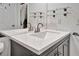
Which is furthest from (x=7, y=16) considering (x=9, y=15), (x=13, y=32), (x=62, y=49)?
(x=62, y=49)

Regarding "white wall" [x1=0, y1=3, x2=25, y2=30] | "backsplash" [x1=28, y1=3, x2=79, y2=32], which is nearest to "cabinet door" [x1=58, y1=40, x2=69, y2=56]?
"backsplash" [x1=28, y1=3, x2=79, y2=32]

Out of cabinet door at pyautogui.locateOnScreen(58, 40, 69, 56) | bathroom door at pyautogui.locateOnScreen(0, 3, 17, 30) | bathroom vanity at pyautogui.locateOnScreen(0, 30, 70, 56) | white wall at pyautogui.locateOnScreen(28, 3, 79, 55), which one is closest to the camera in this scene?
bathroom vanity at pyautogui.locateOnScreen(0, 30, 70, 56)

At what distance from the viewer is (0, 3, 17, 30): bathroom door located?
0.90m

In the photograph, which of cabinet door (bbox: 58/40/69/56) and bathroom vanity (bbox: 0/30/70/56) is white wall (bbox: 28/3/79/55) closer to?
cabinet door (bbox: 58/40/69/56)

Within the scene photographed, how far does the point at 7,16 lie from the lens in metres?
0.93

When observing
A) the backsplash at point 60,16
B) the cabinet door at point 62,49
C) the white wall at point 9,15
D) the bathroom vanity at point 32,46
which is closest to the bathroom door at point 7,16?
the white wall at point 9,15

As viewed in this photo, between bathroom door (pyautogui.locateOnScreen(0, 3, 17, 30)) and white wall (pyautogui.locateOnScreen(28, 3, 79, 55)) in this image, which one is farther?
white wall (pyautogui.locateOnScreen(28, 3, 79, 55))

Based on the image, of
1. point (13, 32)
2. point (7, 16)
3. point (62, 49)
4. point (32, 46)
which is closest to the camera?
point (32, 46)

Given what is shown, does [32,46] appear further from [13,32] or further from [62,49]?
[62,49]

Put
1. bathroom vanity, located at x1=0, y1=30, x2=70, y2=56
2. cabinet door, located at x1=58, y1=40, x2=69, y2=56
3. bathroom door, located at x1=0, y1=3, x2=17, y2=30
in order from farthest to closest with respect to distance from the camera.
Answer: cabinet door, located at x1=58, y1=40, x2=69, y2=56
bathroom door, located at x1=0, y1=3, x2=17, y2=30
bathroom vanity, located at x1=0, y1=30, x2=70, y2=56

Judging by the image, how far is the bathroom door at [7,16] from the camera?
2.96 feet

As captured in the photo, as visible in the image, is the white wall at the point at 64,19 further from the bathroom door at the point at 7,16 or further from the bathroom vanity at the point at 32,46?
the bathroom vanity at the point at 32,46

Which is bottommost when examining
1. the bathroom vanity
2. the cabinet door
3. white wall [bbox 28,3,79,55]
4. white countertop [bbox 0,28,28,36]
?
the cabinet door

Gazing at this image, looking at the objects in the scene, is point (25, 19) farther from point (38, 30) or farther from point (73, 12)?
point (73, 12)
